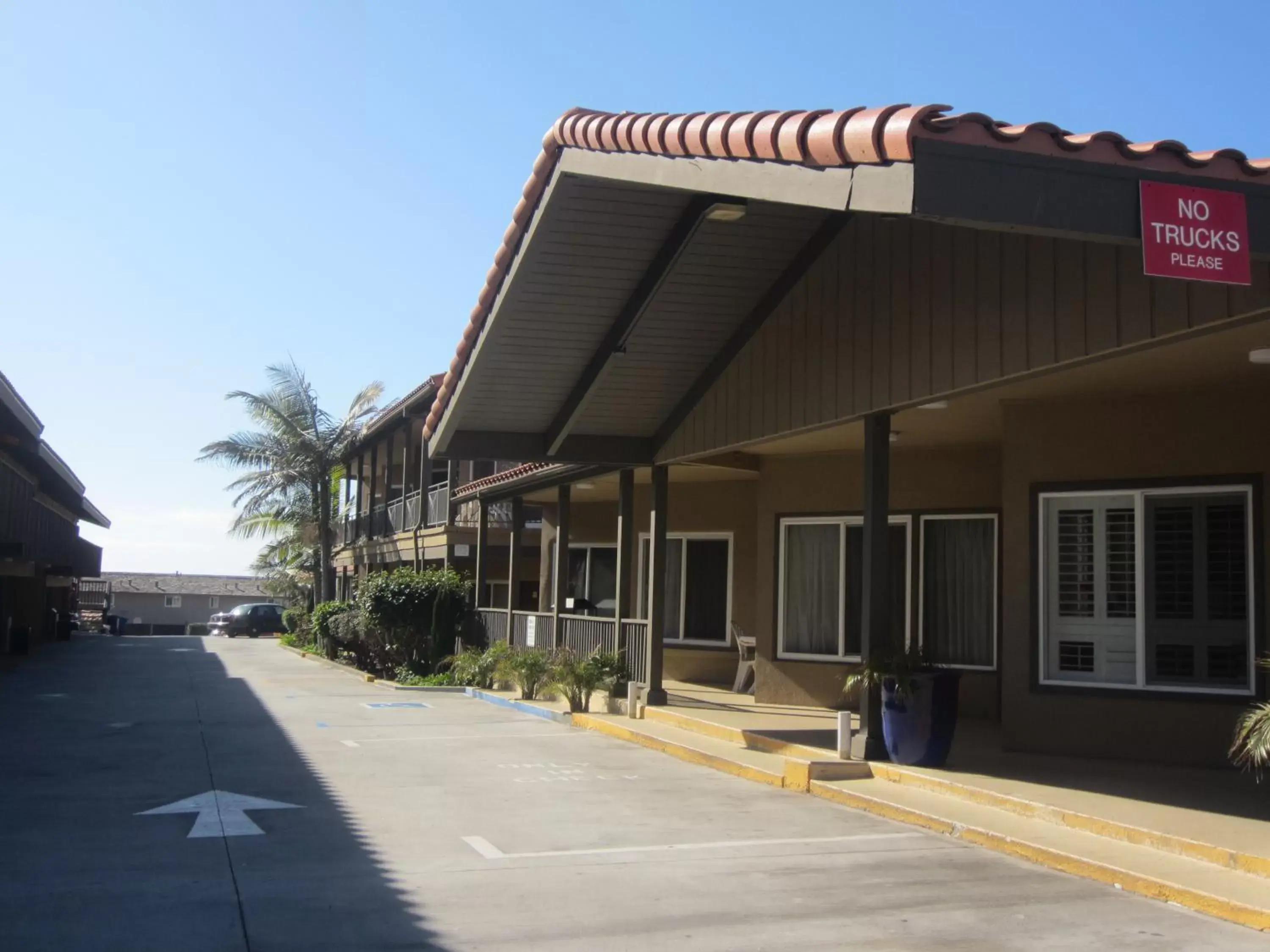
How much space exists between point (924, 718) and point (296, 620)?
1249 inches

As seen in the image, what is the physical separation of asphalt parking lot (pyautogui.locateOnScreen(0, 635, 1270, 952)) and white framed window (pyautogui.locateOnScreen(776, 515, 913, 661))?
2.89 metres

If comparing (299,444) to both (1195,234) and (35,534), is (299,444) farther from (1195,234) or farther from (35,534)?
(1195,234)

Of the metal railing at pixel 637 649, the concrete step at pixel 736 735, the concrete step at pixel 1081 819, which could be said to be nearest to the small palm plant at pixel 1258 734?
the concrete step at pixel 1081 819

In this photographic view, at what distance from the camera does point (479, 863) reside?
7.48 m

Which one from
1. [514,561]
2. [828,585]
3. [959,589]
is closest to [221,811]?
[828,585]

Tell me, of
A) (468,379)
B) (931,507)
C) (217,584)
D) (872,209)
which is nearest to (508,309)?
(468,379)

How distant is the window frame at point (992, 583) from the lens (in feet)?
43.7

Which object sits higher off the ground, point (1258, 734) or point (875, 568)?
point (875, 568)

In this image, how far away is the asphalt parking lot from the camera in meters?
5.96

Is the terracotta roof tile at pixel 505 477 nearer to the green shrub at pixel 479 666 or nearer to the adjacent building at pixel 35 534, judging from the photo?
the green shrub at pixel 479 666

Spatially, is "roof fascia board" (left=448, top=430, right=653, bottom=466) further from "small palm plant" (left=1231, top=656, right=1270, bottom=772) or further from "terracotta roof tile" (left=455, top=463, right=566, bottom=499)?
"small palm plant" (left=1231, top=656, right=1270, bottom=772)

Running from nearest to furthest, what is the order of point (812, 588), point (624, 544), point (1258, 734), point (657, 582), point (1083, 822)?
1. point (1258, 734)
2. point (1083, 822)
3. point (812, 588)
4. point (657, 582)
5. point (624, 544)

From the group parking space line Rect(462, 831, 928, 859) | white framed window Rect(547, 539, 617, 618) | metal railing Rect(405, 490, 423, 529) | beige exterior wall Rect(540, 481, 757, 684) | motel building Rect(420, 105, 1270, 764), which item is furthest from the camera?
metal railing Rect(405, 490, 423, 529)

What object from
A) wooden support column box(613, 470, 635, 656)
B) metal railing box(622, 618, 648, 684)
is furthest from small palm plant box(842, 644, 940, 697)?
wooden support column box(613, 470, 635, 656)
